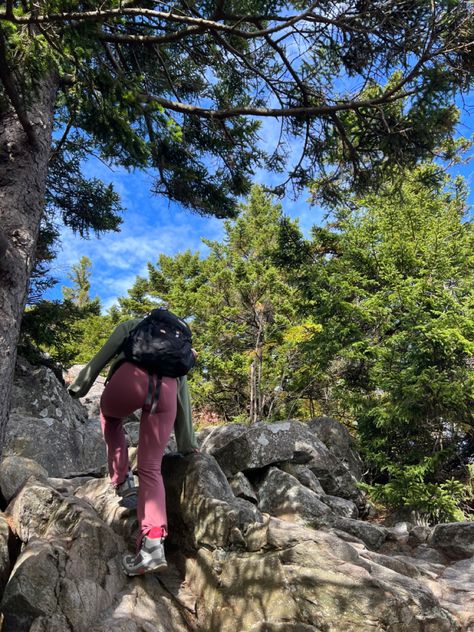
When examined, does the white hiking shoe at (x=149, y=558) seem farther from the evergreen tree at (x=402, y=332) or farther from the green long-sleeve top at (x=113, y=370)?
the evergreen tree at (x=402, y=332)

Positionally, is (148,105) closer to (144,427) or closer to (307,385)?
(144,427)

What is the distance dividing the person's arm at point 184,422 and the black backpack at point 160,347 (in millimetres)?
365

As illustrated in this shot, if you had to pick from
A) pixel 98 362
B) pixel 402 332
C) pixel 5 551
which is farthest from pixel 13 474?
pixel 402 332

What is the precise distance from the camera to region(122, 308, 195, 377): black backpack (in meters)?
3.17

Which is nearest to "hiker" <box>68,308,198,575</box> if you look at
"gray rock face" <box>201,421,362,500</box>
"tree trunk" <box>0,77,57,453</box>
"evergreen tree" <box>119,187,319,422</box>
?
"tree trunk" <box>0,77,57,453</box>

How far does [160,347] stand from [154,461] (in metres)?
0.84

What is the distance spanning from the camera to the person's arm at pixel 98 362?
3.41 meters

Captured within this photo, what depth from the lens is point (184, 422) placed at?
12.1ft

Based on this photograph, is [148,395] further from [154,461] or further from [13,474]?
[13,474]

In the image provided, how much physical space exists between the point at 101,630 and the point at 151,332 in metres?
1.91

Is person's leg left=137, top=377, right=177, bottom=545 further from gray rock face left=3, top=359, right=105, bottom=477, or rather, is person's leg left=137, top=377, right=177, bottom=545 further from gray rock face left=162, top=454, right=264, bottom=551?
gray rock face left=3, top=359, right=105, bottom=477

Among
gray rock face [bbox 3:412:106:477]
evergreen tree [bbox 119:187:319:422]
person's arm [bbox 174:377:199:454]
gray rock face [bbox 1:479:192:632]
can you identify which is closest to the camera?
gray rock face [bbox 1:479:192:632]

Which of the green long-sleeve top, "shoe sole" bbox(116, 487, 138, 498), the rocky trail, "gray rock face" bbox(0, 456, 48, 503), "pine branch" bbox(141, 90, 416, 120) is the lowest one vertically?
the rocky trail

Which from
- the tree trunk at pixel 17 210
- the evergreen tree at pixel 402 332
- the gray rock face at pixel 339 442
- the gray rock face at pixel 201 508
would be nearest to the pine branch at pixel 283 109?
the tree trunk at pixel 17 210
